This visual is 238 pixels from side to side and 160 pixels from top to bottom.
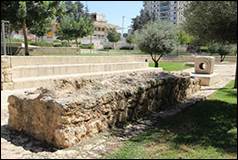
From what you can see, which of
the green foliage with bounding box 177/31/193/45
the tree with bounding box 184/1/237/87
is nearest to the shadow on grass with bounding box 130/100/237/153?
the tree with bounding box 184/1/237/87

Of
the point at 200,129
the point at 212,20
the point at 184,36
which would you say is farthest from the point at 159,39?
the point at 200,129

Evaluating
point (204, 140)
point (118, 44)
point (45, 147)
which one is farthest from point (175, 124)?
point (118, 44)

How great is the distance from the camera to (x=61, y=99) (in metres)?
5.77

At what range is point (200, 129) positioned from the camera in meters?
6.61

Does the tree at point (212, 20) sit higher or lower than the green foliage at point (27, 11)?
lower

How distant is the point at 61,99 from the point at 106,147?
1.05 metres

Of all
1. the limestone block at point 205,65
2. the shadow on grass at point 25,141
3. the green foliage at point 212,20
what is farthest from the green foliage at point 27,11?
the shadow on grass at point 25,141

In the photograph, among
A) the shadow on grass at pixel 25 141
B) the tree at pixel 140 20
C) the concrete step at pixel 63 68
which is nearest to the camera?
the shadow on grass at pixel 25 141

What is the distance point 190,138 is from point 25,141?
2695 mm

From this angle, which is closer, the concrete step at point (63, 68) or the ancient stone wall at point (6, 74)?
the ancient stone wall at point (6, 74)

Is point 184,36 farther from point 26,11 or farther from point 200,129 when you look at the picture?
point 200,129

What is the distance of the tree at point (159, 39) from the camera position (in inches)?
949

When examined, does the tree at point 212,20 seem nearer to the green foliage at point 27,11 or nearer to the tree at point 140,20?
the green foliage at point 27,11

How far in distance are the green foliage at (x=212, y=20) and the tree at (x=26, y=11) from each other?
1255cm
